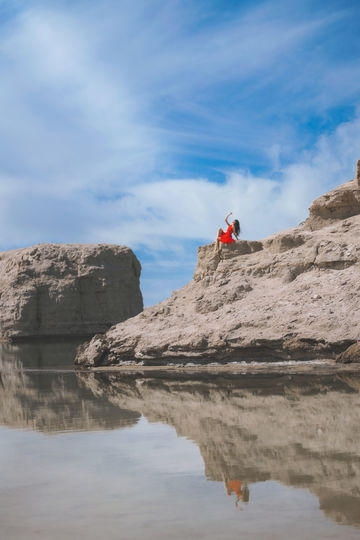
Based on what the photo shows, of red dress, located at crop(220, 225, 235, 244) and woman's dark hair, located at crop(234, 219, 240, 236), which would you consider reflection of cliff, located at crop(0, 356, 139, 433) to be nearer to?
red dress, located at crop(220, 225, 235, 244)

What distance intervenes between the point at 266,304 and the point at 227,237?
287 cm

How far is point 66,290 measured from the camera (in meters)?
36.2

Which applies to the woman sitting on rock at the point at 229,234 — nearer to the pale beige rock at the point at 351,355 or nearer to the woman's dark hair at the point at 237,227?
the woman's dark hair at the point at 237,227

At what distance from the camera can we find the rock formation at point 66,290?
35.3 meters

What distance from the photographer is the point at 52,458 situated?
4797mm

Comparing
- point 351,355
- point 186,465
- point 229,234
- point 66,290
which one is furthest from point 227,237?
point 66,290

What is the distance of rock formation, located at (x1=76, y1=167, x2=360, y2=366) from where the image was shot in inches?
417

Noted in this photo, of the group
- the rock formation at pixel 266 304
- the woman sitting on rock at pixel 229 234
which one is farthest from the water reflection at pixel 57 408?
the woman sitting on rock at pixel 229 234

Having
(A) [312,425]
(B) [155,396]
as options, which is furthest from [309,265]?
(A) [312,425]

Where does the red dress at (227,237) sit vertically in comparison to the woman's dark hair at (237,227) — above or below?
below

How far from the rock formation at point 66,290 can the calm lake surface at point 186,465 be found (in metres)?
28.0

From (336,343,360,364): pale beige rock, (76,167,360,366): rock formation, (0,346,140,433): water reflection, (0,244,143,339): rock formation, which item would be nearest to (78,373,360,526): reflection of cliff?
(0,346,140,433): water reflection

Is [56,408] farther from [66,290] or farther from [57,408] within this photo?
[66,290]

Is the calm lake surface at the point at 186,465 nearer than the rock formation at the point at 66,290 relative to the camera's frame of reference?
Yes
